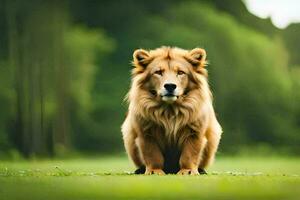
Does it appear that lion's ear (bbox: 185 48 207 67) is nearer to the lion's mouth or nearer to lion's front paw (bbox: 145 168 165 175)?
the lion's mouth

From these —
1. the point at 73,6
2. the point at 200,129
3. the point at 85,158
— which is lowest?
the point at 85,158

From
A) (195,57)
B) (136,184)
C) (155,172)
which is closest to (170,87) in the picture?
(195,57)

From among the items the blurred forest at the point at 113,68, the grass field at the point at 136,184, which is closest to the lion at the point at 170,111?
the grass field at the point at 136,184

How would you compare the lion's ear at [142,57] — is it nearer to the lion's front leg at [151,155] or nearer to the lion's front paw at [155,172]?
the lion's front leg at [151,155]

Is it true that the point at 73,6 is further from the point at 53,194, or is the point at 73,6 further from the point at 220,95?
the point at 53,194

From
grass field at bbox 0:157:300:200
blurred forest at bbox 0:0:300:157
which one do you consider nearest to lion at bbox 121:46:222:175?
grass field at bbox 0:157:300:200

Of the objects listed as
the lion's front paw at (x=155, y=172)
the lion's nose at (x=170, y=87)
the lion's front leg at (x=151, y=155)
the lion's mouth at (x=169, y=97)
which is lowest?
the lion's front paw at (x=155, y=172)

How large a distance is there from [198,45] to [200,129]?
1896 millimetres

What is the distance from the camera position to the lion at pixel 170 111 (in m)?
7.11

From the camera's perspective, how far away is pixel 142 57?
729 centimetres

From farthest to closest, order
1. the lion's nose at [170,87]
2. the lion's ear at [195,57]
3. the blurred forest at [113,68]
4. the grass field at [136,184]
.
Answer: the blurred forest at [113,68]
the lion's ear at [195,57]
the lion's nose at [170,87]
the grass field at [136,184]

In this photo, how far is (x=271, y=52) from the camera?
923 centimetres

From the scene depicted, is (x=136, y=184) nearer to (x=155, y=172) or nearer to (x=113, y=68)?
(x=155, y=172)

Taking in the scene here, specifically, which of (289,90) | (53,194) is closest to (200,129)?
(53,194)
